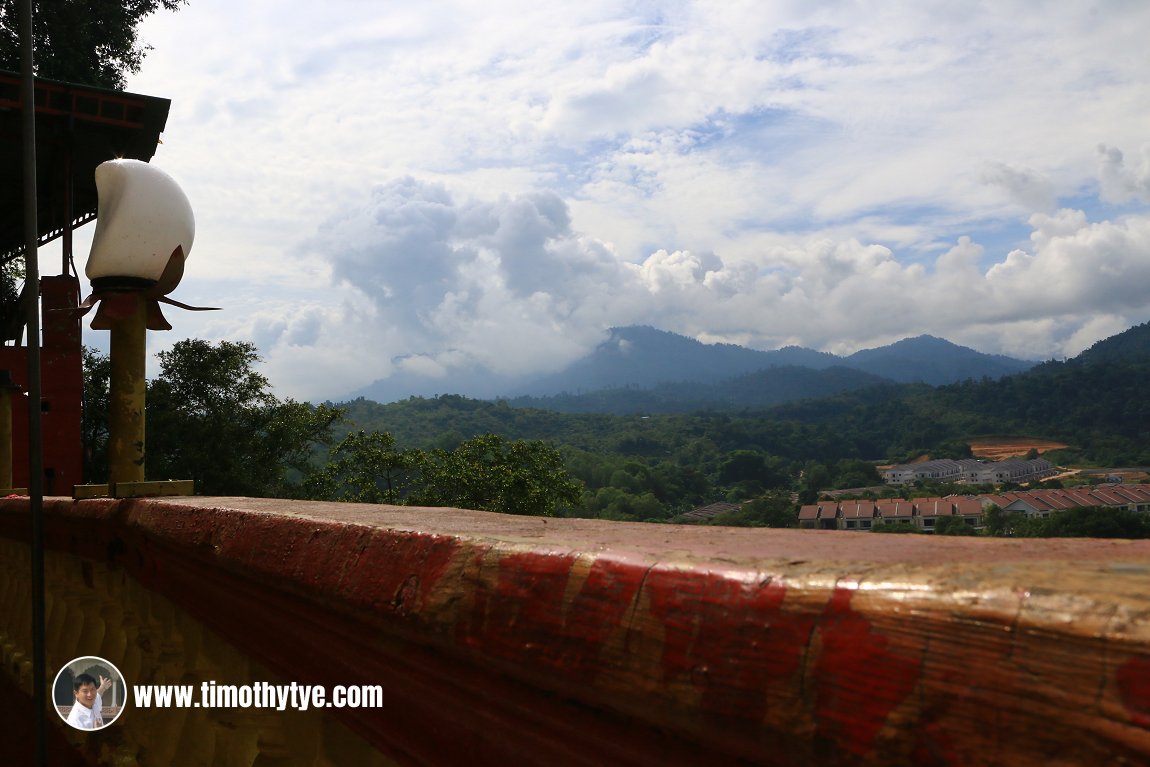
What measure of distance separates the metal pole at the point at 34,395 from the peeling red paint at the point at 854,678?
5.02 feet

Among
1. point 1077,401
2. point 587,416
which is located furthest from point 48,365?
point 587,416

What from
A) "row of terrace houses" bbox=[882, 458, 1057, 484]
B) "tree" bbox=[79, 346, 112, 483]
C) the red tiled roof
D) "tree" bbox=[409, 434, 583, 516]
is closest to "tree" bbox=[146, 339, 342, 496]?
"tree" bbox=[79, 346, 112, 483]

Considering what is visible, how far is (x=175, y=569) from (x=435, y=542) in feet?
3.05

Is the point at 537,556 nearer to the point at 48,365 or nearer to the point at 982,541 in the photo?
the point at 982,541

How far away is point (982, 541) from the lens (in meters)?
0.60

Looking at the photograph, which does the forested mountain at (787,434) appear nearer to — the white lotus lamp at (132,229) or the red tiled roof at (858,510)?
the red tiled roof at (858,510)

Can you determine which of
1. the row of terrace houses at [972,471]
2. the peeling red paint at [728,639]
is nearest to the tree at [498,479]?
the peeling red paint at [728,639]

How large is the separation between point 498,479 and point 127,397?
910 inches

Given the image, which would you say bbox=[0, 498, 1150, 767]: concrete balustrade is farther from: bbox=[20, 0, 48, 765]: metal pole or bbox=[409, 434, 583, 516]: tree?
bbox=[409, 434, 583, 516]: tree

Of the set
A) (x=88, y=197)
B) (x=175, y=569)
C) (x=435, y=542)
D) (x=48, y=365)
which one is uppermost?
(x=88, y=197)

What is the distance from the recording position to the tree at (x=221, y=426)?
19375mm

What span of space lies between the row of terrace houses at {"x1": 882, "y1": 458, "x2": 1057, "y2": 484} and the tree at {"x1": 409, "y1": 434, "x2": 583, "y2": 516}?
126ft

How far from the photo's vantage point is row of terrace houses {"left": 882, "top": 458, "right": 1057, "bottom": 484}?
5350 centimetres

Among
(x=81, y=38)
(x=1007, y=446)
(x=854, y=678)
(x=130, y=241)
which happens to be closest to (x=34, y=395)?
(x=130, y=241)
